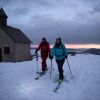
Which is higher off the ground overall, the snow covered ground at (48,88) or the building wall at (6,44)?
the building wall at (6,44)

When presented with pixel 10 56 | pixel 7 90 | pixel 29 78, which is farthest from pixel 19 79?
pixel 10 56

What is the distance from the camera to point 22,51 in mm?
33250

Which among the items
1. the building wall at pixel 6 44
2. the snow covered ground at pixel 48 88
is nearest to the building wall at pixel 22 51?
the building wall at pixel 6 44

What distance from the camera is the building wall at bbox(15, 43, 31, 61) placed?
31400 millimetres

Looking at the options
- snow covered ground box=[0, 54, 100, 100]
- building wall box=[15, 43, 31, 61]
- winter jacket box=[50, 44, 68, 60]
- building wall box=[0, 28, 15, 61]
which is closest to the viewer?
snow covered ground box=[0, 54, 100, 100]

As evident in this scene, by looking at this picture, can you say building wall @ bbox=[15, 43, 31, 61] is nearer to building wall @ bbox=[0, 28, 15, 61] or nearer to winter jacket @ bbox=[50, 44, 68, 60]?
building wall @ bbox=[0, 28, 15, 61]

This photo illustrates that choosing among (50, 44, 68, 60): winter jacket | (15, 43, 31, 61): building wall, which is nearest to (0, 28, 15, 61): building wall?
(15, 43, 31, 61): building wall

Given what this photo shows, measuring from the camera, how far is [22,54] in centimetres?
3306

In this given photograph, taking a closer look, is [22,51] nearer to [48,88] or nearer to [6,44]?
[6,44]

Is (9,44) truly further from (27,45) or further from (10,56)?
(27,45)

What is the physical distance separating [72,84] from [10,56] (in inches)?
854

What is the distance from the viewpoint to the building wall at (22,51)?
3140 cm

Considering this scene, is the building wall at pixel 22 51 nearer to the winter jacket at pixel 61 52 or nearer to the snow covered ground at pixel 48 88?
Answer: the snow covered ground at pixel 48 88

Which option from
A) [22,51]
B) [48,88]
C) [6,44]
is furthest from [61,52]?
[22,51]
